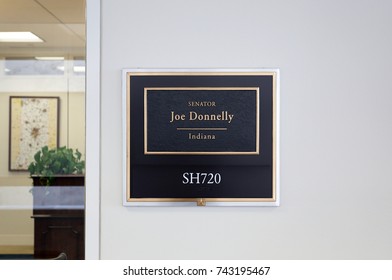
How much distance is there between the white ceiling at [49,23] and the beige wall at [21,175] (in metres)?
0.15

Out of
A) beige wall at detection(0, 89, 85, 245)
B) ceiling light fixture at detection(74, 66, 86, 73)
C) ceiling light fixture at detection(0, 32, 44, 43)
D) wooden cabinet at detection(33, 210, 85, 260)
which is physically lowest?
wooden cabinet at detection(33, 210, 85, 260)

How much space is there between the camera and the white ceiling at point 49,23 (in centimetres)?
262

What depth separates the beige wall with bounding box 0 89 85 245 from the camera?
2.61m

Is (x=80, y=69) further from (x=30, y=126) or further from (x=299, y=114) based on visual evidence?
(x=299, y=114)

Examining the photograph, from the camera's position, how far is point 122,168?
103 inches

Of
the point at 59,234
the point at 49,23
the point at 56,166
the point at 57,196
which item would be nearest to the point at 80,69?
the point at 49,23

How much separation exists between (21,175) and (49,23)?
2.22ft

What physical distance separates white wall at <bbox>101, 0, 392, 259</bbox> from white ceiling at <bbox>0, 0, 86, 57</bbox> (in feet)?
0.51

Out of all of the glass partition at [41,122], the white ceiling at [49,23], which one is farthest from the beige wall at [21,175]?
the white ceiling at [49,23]

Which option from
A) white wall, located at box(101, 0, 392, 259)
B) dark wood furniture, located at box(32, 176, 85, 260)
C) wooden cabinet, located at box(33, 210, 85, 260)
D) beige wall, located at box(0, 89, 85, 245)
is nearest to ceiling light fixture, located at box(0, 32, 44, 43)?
beige wall, located at box(0, 89, 85, 245)

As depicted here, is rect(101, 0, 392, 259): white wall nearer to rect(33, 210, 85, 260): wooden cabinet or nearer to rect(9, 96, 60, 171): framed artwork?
rect(33, 210, 85, 260): wooden cabinet

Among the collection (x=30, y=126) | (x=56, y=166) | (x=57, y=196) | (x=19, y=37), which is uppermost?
(x=19, y=37)

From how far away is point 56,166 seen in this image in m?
2.65
